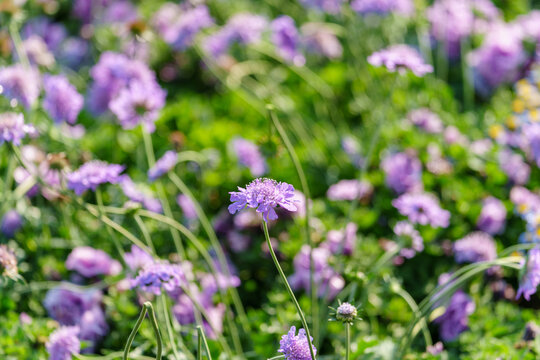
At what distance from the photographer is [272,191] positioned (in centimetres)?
108

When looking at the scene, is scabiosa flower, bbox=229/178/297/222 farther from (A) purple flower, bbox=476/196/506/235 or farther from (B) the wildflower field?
(A) purple flower, bbox=476/196/506/235

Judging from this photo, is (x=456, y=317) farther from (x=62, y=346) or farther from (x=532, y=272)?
(x=62, y=346)

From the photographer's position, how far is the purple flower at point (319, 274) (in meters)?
1.73

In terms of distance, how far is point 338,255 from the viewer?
1.67 m

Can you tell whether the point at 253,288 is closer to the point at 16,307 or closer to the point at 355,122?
the point at 16,307

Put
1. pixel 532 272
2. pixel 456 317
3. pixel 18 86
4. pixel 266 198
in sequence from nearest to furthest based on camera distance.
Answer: pixel 266 198 → pixel 532 272 → pixel 456 317 → pixel 18 86

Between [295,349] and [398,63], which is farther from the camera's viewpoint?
[398,63]

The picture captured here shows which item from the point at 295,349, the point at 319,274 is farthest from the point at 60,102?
the point at 295,349

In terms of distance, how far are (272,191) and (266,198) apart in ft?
0.05

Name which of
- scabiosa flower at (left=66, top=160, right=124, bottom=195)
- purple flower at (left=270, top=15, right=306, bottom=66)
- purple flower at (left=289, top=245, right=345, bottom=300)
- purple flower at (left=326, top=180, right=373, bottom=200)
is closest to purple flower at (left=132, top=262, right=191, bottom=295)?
scabiosa flower at (left=66, top=160, right=124, bottom=195)

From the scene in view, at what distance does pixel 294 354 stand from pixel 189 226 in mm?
1065

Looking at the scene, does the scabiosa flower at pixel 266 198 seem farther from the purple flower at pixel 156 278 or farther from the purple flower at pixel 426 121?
the purple flower at pixel 426 121

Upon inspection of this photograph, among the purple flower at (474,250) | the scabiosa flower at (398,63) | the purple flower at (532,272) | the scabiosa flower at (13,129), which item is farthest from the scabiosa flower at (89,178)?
the purple flower at (474,250)

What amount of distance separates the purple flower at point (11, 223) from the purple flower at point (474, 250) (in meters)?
1.41
